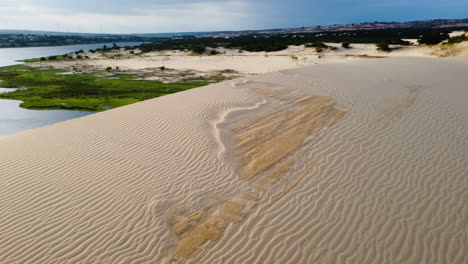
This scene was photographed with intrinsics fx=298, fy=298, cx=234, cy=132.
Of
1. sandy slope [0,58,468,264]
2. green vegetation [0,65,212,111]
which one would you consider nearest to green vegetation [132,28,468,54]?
green vegetation [0,65,212,111]

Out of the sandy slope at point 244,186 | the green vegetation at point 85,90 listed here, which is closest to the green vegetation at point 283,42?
the green vegetation at point 85,90

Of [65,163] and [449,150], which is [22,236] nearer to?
[65,163]

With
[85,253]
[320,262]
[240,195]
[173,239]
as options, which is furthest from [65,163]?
[320,262]

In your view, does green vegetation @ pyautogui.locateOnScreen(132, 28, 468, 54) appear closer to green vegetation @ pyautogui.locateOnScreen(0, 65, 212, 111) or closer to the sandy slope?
green vegetation @ pyautogui.locateOnScreen(0, 65, 212, 111)

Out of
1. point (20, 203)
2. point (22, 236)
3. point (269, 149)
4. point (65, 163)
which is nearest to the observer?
point (22, 236)

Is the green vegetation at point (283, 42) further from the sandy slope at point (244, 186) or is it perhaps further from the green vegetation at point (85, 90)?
the sandy slope at point (244, 186)

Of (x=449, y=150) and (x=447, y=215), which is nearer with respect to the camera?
(x=447, y=215)

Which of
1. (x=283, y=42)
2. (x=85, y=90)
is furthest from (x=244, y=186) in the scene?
(x=283, y=42)
